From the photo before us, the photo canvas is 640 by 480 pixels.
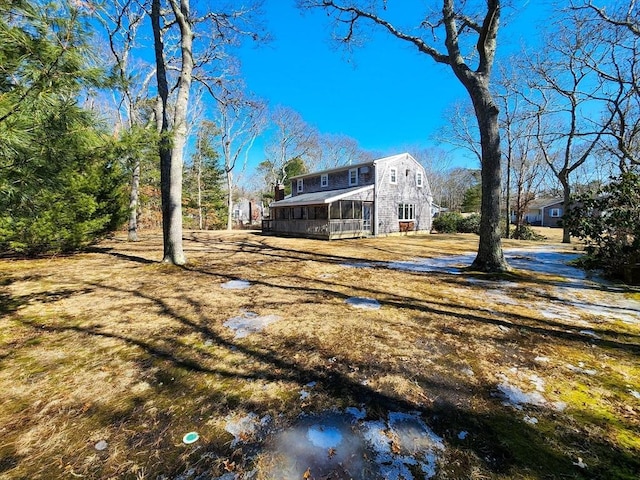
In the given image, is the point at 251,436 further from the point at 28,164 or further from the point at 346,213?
the point at 346,213

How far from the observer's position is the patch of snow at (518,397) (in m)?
2.22

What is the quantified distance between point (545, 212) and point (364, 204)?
134ft

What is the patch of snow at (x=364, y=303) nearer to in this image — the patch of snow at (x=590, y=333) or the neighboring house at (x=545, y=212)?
the patch of snow at (x=590, y=333)

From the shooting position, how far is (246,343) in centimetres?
326

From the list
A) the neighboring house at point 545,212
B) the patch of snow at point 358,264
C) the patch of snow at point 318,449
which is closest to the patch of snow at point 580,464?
the patch of snow at point 318,449

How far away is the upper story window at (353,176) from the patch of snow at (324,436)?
62.3 ft

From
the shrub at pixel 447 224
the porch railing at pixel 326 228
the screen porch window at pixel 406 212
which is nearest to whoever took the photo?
the porch railing at pixel 326 228

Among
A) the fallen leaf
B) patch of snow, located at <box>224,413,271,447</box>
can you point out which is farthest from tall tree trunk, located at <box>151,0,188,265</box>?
the fallen leaf

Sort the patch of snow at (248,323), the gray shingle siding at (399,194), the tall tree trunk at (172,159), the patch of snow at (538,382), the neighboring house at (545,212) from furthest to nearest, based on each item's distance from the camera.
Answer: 1. the neighboring house at (545,212)
2. the gray shingle siding at (399,194)
3. the tall tree trunk at (172,159)
4. the patch of snow at (248,323)
5. the patch of snow at (538,382)

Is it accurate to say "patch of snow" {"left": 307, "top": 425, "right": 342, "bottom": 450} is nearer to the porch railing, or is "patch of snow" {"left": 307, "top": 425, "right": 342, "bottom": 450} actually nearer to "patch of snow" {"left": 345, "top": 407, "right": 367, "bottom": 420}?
"patch of snow" {"left": 345, "top": 407, "right": 367, "bottom": 420}

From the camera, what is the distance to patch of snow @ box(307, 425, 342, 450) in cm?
184

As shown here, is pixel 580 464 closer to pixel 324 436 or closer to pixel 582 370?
pixel 582 370

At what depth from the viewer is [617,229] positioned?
6430 millimetres

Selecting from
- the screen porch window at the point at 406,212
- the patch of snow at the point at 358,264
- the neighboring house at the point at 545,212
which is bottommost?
the patch of snow at the point at 358,264
